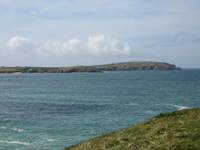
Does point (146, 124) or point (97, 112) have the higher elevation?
point (146, 124)

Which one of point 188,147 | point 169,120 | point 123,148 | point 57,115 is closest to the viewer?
point 188,147

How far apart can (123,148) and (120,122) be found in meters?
30.0

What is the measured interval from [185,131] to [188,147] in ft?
14.3

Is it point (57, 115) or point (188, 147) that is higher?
point (188, 147)

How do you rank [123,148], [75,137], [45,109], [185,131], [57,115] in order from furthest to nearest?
[45,109] → [57,115] → [75,137] → [185,131] → [123,148]

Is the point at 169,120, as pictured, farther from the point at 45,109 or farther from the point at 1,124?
the point at 45,109

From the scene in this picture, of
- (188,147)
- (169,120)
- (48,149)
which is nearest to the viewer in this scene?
(188,147)

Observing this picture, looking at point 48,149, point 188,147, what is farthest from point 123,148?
point 48,149

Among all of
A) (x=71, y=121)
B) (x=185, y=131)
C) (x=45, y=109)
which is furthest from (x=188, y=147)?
(x=45, y=109)

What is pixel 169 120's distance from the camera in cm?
2961

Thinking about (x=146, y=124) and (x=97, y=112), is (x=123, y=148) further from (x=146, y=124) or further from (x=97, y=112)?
(x=97, y=112)

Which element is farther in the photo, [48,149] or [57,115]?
[57,115]

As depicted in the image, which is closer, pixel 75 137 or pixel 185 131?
pixel 185 131

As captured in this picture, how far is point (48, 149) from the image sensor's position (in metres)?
35.8
